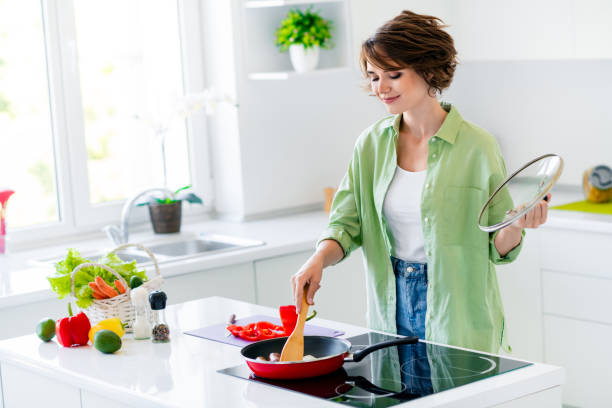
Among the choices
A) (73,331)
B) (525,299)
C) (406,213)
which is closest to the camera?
(73,331)

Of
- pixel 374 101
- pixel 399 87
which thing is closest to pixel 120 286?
pixel 399 87

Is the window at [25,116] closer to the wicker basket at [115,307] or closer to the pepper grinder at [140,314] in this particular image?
the wicker basket at [115,307]

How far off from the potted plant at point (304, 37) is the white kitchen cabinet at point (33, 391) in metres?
2.02

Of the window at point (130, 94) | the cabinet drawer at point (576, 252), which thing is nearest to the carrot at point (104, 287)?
the window at point (130, 94)

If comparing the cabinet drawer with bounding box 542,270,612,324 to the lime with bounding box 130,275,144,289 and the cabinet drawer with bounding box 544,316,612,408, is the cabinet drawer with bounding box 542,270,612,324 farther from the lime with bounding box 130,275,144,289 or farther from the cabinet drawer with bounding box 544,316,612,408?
the lime with bounding box 130,275,144,289

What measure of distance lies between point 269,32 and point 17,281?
1.58 metres

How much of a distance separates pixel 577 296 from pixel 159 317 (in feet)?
6.27

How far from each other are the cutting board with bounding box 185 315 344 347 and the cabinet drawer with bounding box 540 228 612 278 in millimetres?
1544

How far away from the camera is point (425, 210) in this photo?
2326 millimetres

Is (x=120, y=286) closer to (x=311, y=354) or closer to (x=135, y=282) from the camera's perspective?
(x=135, y=282)

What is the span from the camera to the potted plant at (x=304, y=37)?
12.8ft

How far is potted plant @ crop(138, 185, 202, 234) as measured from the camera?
3.84 metres

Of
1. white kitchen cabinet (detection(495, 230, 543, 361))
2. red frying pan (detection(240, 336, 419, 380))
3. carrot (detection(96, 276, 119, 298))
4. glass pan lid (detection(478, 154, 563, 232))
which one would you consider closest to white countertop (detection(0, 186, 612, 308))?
white kitchen cabinet (detection(495, 230, 543, 361))

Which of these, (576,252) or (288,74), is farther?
(288,74)
